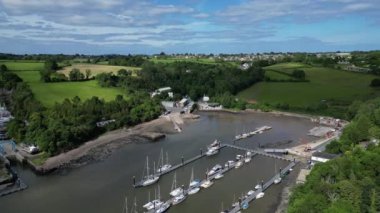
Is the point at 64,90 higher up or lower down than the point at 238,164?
higher up

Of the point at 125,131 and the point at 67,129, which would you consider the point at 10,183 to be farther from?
the point at 125,131

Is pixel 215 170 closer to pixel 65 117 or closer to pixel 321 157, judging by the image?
pixel 321 157

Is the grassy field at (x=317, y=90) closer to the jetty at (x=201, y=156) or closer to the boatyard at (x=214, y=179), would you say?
the jetty at (x=201, y=156)

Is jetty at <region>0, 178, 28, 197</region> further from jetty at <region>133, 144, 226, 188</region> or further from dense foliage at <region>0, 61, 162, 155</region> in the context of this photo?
jetty at <region>133, 144, 226, 188</region>

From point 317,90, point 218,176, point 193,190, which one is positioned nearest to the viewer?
point 193,190

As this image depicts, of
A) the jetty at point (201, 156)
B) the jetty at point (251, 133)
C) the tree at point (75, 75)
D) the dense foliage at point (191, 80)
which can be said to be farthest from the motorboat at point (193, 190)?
the tree at point (75, 75)

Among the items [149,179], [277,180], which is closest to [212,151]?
[277,180]
